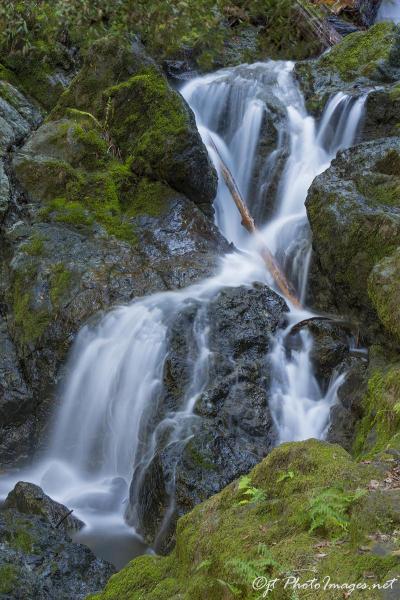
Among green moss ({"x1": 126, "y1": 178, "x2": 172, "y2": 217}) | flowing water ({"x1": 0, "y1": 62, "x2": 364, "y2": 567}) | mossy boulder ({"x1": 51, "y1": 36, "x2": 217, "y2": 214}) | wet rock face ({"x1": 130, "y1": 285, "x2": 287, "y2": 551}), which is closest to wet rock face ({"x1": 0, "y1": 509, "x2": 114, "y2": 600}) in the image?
flowing water ({"x1": 0, "y1": 62, "x2": 364, "y2": 567})

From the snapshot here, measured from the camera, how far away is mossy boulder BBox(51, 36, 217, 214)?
32.1ft

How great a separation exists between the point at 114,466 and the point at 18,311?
8.83ft

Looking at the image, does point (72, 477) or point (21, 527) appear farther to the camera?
point (72, 477)

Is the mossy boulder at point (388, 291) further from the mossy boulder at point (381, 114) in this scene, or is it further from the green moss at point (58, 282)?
the mossy boulder at point (381, 114)

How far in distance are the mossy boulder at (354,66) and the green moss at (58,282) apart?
265 inches

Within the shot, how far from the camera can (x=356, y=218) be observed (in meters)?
7.84

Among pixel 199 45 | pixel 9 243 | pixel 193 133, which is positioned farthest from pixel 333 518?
pixel 199 45

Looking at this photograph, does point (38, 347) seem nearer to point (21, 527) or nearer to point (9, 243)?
point (9, 243)

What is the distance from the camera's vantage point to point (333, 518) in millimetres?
2559

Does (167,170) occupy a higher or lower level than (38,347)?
higher

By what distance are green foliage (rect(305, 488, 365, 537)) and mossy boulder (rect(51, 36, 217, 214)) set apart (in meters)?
7.69

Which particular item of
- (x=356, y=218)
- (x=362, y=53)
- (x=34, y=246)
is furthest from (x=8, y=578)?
(x=362, y=53)

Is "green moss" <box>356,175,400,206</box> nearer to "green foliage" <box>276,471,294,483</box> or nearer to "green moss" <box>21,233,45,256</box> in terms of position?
"green moss" <box>21,233,45,256</box>

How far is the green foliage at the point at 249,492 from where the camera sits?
3154 millimetres
